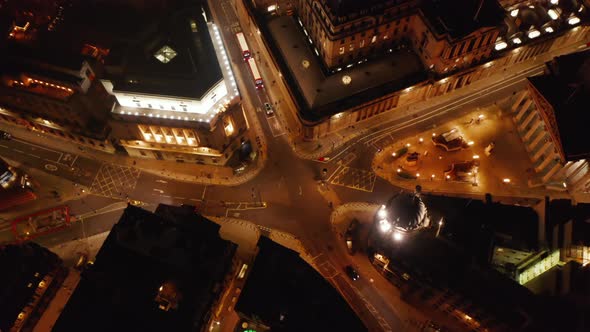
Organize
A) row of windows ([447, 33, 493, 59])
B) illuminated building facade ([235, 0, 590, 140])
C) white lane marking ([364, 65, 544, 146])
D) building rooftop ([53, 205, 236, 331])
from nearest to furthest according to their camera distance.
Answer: building rooftop ([53, 205, 236, 331]), illuminated building facade ([235, 0, 590, 140]), row of windows ([447, 33, 493, 59]), white lane marking ([364, 65, 544, 146])

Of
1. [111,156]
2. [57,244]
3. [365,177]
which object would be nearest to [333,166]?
[365,177]

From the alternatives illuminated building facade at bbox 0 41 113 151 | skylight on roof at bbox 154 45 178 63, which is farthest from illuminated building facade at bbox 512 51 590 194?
illuminated building facade at bbox 0 41 113 151

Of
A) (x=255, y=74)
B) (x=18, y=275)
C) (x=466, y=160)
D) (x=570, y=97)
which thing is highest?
(x=570, y=97)

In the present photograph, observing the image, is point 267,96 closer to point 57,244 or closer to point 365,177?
point 365,177

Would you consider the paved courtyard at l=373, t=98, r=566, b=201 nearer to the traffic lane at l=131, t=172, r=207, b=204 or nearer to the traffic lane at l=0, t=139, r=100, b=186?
the traffic lane at l=131, t=172, r=207, b=204

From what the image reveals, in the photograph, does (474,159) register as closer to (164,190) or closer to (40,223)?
(164,190)

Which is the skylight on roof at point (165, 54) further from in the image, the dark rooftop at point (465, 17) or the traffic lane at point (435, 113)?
the dark rooftop at point (465, 17)

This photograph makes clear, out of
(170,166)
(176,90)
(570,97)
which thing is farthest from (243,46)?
(570,97)

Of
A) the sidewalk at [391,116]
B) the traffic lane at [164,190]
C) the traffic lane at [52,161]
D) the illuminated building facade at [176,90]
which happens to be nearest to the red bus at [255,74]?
the illuminated building facade at [176,90]
